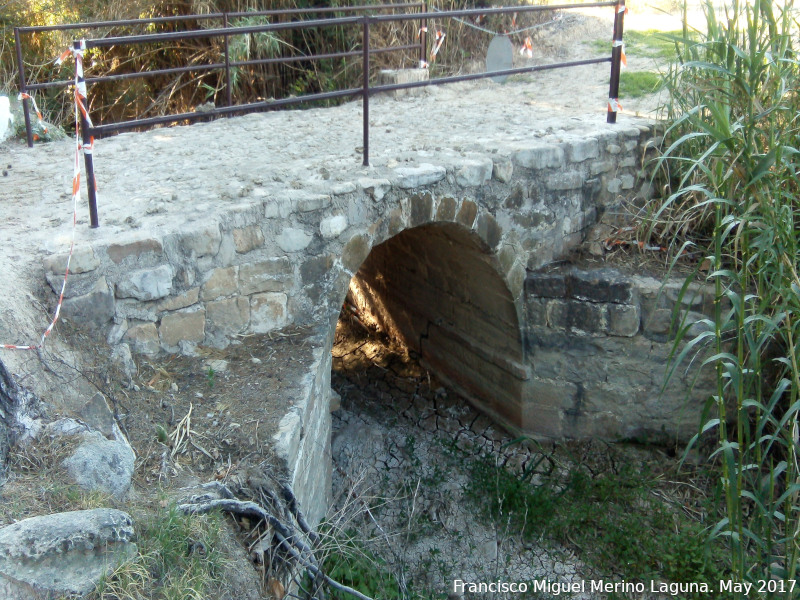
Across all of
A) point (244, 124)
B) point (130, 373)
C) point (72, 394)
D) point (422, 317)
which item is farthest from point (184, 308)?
point (422, 317)

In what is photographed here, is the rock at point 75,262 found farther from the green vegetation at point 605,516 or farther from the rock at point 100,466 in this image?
the green vegetation at point 605,516

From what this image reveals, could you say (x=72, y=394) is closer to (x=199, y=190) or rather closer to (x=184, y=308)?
(x=184, y=308)

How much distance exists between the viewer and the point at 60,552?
225cm

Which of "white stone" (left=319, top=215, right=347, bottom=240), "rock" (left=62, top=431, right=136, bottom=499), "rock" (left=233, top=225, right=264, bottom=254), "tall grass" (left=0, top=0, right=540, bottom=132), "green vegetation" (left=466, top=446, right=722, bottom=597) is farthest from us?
"tall grass" (left=0, top=0, right=540, bottom=132)

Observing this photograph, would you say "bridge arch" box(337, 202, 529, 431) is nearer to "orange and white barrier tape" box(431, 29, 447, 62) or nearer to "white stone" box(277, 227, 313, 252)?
"white stone" box(277, 227, 313, 252)

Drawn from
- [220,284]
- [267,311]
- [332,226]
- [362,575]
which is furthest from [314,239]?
[362,575]

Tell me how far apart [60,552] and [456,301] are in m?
4.43

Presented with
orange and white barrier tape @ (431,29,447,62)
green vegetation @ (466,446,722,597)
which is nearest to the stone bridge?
green vegetation @ (466,446,722,597)

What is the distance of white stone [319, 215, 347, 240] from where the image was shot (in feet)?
13.9

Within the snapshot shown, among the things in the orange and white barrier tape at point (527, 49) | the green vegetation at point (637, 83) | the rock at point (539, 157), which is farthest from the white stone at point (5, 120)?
the orange and white barrier tape at point (527, 49)

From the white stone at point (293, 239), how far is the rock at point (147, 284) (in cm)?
64

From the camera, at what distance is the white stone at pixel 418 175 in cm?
457

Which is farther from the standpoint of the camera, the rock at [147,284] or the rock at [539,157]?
the rock at [539,157]

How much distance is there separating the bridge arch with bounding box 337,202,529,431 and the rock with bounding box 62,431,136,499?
213cm
